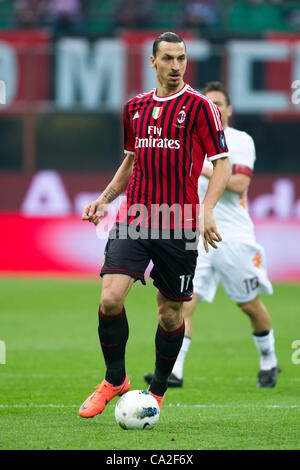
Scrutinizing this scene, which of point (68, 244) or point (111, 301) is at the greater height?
point (111, 301)

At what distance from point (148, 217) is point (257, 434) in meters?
1.37

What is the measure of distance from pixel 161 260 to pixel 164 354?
2.02 ft

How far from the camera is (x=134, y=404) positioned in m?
5.12

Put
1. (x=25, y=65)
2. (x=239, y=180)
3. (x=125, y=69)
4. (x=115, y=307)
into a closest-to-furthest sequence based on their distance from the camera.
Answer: (x=115, y=307) → (x=239, y=180) → (x=125, y=69) → (x=25, y=65)

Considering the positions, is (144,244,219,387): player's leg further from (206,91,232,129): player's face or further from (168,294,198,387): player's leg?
(206,91,232,129): player's face

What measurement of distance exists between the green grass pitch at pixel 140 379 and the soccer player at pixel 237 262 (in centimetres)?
25

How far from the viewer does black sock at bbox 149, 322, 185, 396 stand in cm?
561

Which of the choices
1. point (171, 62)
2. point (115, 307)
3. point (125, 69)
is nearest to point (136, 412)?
point (115, 307)

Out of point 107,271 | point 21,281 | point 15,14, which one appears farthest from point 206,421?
Result: point 15,14

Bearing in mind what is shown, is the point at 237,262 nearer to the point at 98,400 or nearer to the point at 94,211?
the point at 94,211

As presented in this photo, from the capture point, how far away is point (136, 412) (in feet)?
16.8

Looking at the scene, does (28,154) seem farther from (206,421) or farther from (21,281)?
(206,421)

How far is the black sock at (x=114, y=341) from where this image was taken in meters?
5.32

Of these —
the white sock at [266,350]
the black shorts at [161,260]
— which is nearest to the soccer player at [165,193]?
the black shorts at [161,260]
